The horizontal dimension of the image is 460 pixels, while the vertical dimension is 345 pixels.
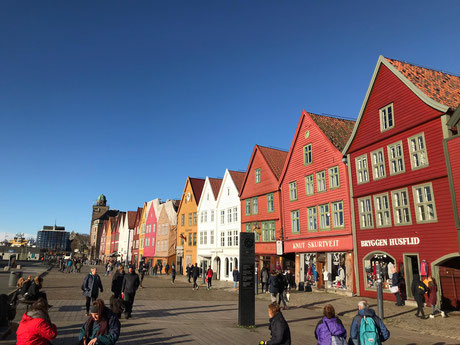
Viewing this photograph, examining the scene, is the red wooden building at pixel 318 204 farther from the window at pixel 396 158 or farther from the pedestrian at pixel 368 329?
the pedestrian at pixel 368 329

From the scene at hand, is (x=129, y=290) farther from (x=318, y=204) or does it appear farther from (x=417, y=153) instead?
(x=318, y=204)

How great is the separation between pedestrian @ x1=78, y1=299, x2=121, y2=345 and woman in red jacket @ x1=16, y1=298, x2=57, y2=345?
0.65 meters

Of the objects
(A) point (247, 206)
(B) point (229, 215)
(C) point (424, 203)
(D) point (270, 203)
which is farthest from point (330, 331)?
(B) point (229, 215)

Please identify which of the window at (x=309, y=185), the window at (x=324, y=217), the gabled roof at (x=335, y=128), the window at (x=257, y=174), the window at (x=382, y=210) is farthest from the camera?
the window at (x=257, y=174)

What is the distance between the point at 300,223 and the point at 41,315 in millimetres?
24904

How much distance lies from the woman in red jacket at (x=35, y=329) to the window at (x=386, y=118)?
20.3 m

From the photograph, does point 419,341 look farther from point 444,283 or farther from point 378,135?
point 378,135

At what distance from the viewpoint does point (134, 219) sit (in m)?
83.2

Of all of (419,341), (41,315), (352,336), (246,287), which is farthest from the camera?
(246,287)

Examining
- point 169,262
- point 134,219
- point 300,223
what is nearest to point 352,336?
point 300,223

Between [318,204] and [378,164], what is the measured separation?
253 inches

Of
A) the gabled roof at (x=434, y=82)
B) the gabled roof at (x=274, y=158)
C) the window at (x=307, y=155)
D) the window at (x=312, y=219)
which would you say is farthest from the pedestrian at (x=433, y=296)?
the gabled roof at (x=274, y=158)

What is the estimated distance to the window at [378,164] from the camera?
2134cm

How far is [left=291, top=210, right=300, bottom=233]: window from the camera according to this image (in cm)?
2923
